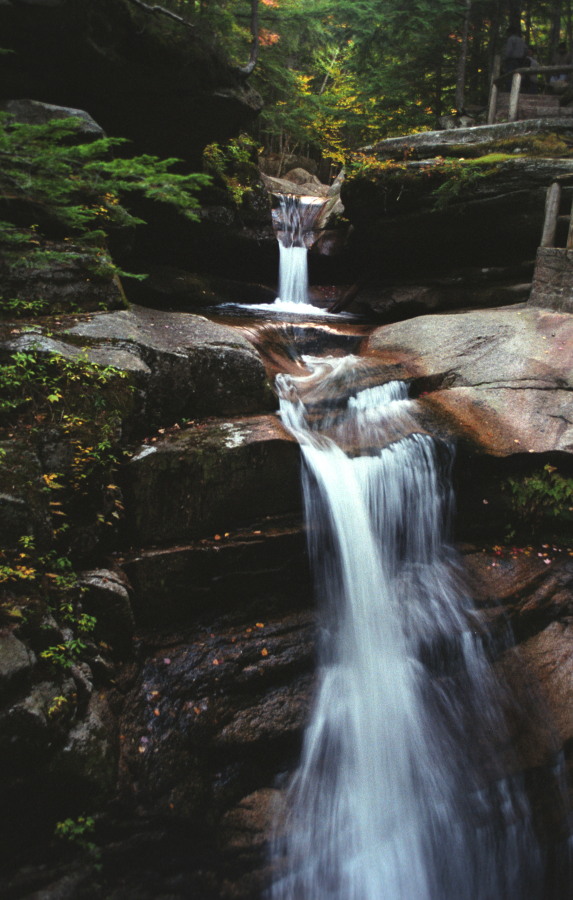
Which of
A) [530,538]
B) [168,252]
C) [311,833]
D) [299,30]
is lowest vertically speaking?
[311,833]

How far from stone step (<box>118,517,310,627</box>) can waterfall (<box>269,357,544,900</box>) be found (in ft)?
0.92

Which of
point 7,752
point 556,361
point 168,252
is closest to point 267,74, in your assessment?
point 168,252

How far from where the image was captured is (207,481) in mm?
4922

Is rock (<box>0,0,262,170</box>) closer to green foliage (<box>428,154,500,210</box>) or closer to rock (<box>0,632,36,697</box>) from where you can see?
green foliage (<box>428,154,500,210</box>)

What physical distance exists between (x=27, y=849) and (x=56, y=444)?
2.80 m

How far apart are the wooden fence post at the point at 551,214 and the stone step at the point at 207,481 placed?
6.91 metres

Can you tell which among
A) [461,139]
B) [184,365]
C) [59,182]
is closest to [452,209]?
[461,139]

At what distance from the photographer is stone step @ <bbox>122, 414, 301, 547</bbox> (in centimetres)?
471

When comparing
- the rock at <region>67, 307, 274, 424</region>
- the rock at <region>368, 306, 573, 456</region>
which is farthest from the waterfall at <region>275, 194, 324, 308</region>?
the rock at <region>67, 307, 274, 424</region>

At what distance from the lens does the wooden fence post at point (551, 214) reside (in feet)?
29.0

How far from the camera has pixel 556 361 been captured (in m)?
7.22

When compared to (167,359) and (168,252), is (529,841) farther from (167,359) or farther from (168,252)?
(168,252)

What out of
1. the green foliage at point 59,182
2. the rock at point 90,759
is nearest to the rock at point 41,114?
the green foliage at point 59,182

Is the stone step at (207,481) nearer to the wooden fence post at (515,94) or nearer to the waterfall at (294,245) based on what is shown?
the waterfall at (294,245)
